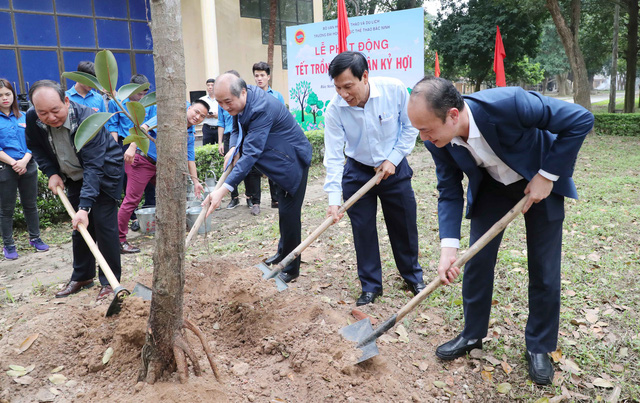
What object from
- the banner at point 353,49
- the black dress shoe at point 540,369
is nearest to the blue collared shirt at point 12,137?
the black dress shoe at point 540,369

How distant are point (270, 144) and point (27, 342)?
2.29 meters

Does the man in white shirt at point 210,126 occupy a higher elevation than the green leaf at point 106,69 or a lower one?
lower

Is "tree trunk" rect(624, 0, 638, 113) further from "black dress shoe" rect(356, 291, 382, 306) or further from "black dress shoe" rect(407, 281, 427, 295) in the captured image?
"black dress shoe" rect(356, 291, 382, 306)

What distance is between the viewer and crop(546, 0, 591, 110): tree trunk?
14.3m

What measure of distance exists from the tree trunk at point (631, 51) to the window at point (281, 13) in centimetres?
1225

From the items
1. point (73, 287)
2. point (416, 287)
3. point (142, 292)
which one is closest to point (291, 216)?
point (416, 287)

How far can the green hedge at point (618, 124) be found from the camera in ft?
47.8

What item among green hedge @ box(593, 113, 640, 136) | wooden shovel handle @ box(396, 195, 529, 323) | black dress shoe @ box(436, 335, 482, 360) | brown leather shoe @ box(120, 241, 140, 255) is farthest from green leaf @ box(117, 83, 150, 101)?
green hedge @ box(593, 113, 640, 136)

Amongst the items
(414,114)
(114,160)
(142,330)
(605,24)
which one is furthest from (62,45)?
(605,24)

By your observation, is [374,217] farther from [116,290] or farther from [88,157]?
[88,157]

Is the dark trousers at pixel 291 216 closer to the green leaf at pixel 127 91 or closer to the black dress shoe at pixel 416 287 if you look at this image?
the black dress shoe at pixel 416 287

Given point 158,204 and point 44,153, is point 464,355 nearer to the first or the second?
point 158,204

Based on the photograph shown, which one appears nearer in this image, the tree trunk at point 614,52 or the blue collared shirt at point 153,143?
the blue collared shirt at point 153,143

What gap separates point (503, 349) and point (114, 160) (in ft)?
10.8
